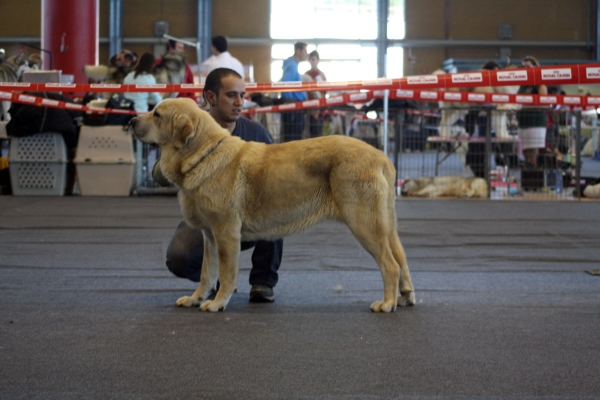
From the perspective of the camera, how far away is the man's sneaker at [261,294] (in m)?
3.59

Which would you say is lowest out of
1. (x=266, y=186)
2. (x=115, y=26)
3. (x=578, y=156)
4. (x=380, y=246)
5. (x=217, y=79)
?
(x=380, y=246)

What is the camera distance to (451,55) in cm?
2686

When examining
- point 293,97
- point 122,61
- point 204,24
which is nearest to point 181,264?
point 122,61

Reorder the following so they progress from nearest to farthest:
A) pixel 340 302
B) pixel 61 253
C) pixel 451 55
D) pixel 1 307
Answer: pixel 1 307 → pixel 340 302 → pixel 61 253 → pixel 451 55

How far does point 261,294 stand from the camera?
141 inches

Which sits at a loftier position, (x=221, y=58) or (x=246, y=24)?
(x=246, y=24)

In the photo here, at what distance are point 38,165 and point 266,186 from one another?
6.73m

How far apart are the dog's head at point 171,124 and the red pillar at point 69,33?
11177 millimetres

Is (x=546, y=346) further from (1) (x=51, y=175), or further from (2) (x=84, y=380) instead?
(1) (x=51, y=175)

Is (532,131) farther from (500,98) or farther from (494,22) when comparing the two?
(494,22)

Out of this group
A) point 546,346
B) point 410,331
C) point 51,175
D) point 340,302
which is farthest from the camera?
point 51,175

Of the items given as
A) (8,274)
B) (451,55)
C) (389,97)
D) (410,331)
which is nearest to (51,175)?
(389,97)

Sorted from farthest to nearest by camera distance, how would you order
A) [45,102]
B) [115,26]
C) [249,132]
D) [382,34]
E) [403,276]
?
[382,34]
[115,26]
[45,102]
[249,132]
[403,276]

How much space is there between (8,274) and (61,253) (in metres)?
0.82
